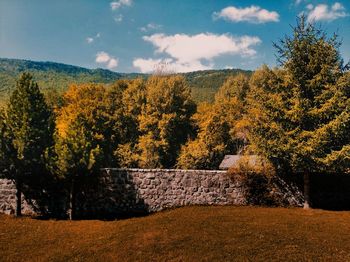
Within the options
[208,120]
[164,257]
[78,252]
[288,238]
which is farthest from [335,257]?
[208,120]

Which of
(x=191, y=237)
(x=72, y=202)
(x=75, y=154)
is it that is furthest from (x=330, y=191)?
(x=72, y=202)

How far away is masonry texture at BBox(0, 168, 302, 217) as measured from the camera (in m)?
27.0

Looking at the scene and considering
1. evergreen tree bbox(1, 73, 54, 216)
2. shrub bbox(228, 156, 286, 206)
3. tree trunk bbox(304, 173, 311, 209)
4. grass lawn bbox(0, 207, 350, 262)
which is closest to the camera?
grass lawn bbox(0, 207, 350, 262)

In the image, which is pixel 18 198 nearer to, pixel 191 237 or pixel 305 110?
pixel 191 237

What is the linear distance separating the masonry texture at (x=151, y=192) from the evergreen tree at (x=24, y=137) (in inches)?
113

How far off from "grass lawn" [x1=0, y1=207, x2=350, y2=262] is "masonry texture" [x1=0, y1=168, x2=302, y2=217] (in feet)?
5.82

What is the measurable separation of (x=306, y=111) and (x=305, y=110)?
120 millimetres

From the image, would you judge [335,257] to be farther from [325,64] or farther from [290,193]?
[325,64]

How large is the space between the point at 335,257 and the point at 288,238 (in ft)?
9.40

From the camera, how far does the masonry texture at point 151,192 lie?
27.0 m

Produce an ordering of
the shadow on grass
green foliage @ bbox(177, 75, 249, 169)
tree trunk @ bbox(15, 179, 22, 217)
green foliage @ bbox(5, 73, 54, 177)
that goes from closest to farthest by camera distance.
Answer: green foliage @ bbox(5, 73, 54, 177), tree trunk @ bbox(15, 179, 22, 217), the shadow on grass, green foliage @ bbox(177, 75, 249, 169)

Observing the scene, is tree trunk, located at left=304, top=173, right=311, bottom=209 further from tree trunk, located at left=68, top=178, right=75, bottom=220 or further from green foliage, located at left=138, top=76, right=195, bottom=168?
green foliage, located at left=138, top=76, right=195, bottom=168

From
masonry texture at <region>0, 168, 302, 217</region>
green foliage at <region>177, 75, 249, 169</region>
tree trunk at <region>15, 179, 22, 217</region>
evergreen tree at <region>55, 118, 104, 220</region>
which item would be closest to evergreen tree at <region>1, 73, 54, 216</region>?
tree trunk at <region>15, 179, 22, 217</region>

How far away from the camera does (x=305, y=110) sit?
25438mm
